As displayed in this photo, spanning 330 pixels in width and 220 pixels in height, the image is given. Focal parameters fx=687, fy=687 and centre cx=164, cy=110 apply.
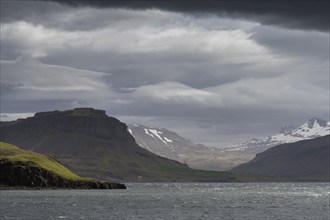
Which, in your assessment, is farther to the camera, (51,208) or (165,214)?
(51,208)

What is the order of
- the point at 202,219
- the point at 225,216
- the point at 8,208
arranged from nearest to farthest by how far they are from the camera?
1. the point at 202,219
2. the point at 225,216
3. the point at 8,208

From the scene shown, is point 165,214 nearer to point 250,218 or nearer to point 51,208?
point 250,218

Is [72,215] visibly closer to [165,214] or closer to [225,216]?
[165,214]

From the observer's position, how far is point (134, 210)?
155750mm

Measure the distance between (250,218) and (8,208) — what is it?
58.0 metres

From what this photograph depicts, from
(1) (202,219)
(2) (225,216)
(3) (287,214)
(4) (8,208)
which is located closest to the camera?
(1) (202,219)

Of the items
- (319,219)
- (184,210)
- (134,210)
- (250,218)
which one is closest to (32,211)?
(134,210)

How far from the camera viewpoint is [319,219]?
441 feet

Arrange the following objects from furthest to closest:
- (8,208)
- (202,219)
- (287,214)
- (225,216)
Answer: (8,208) → (287,214) → (225,216) → (202,219)

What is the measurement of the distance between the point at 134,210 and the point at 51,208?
65.7 feet

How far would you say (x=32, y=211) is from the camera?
488 feet

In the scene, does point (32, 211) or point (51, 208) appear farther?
point (51, 208)

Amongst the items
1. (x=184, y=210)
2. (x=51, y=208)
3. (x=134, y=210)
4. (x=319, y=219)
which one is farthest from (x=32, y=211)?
(x=319, y=219)

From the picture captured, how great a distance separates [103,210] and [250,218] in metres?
37.4
